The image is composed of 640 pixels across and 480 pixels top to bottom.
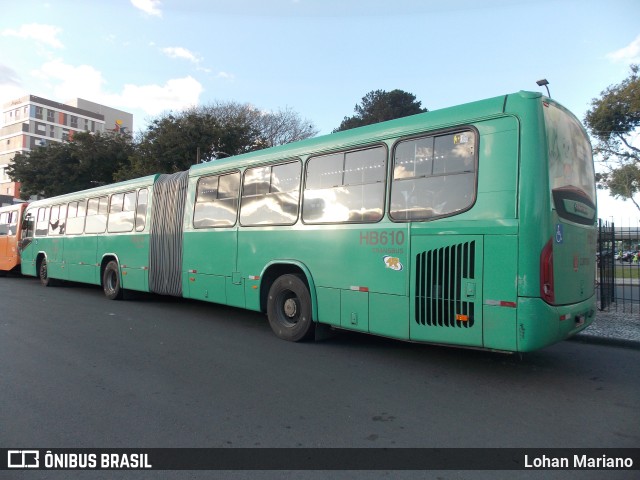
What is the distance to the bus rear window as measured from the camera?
4859 millimetres

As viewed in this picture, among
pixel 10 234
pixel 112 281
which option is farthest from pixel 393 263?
pixel 10 234

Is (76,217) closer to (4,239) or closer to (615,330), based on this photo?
(4,239)

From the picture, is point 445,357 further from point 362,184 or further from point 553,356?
point 362,184

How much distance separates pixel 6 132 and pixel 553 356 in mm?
95047

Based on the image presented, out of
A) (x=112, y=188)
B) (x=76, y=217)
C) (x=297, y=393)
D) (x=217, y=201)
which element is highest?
(x=112, y=188)

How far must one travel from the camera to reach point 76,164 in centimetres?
2994

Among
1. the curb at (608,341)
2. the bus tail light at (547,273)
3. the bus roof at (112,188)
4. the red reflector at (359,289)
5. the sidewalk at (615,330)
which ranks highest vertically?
the bus roof at (112,188)

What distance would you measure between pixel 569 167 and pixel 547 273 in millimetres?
1420

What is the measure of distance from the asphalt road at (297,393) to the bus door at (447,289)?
0.60 metres

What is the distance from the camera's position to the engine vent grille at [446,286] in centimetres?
500

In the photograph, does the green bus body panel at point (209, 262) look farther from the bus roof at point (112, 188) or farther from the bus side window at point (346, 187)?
the bus roof at point (112, 188)

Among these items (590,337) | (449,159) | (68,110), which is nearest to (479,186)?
(449,159)

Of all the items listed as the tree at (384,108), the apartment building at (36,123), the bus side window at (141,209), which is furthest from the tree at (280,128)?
the apartment building at (36,123)

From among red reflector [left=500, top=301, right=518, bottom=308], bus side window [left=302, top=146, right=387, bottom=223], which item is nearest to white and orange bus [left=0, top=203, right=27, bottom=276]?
bus side window [left=302, top=146, right=387, bottom=223]
